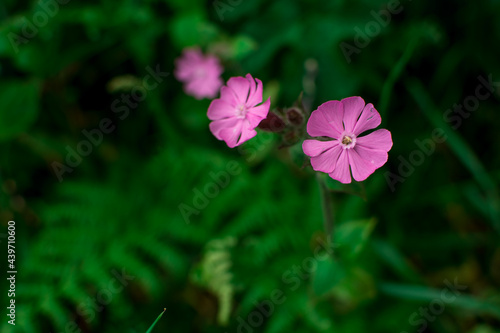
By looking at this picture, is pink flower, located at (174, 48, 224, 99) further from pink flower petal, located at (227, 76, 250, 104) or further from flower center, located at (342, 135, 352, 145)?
flower center, located at (342, 135, 352, 145)

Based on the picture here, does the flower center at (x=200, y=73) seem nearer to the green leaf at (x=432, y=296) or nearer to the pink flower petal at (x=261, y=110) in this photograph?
the pink flower petal at (x=261, y=110)

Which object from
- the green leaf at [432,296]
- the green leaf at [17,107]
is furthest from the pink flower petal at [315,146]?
the green leaf at [17,107]

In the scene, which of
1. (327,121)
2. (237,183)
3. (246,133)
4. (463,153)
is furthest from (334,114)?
(463,153)

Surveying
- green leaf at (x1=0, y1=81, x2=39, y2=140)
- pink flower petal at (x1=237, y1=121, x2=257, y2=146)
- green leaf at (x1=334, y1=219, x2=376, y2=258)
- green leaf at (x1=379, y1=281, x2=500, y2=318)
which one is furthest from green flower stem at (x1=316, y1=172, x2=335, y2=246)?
green leaf at (x1=0, y1=81, x2=39, y2=140)

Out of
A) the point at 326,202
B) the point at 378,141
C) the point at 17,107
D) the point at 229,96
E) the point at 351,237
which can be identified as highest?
the point at 378,141

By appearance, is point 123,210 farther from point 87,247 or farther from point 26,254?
point 26,254

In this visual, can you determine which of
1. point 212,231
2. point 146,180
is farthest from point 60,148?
point 212,231

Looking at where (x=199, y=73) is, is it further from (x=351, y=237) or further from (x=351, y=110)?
(x=351, y=110)
